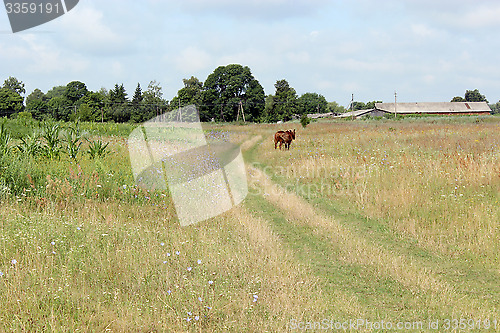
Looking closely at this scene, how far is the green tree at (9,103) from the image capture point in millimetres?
95250

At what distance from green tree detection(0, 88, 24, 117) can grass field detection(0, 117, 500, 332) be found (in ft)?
340

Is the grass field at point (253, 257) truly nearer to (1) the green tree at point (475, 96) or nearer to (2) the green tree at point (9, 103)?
(2) the green tree at point (9, 103)

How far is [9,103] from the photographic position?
97.6 meters

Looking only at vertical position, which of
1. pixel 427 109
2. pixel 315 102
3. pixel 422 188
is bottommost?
pixel 422 188

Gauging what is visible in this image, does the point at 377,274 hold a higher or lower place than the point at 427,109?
lower

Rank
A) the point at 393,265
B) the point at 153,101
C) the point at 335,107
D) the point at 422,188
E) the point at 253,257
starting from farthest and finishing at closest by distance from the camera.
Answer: the point at 335,107
the point at 153,101
the point at 422,188
the point at 393,265
the point at 253,257

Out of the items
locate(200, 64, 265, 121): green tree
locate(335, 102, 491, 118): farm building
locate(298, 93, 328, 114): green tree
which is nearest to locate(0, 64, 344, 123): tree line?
locate(200, 64, 265, 121): green tree

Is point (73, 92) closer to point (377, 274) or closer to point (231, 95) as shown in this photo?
point (231, 95)

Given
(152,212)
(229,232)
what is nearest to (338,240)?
(229,232)

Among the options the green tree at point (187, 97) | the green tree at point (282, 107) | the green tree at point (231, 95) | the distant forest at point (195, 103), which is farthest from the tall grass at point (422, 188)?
the green tree at point (282, 107)

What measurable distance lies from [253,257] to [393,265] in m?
2.14

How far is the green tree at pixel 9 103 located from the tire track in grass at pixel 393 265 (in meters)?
107

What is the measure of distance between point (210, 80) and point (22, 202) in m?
86.7

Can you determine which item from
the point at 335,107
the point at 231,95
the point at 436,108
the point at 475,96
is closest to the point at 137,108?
the point at 231,95
